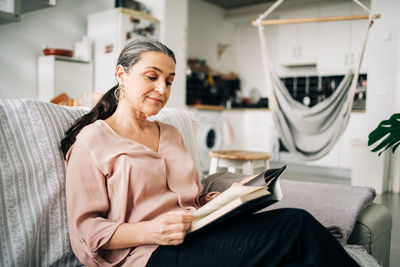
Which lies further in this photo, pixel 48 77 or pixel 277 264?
pixel 48 77

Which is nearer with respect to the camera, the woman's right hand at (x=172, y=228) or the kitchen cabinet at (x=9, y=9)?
the woman's right hand at (x=172, y=228)

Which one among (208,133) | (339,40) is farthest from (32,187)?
(339,40)

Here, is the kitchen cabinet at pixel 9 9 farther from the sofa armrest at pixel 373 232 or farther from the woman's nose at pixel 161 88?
the sofa armrest at pixel 373 232

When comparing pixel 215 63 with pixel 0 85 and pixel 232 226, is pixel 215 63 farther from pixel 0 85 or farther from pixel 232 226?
pixel 232 226

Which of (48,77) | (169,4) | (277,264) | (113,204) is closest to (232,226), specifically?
(277,264)

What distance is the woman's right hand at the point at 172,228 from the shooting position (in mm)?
Answer: 853

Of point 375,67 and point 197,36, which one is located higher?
point 197,36

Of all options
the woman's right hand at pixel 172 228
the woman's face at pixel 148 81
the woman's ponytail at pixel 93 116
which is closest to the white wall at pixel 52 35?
the woman's ponytail at pixel 93 116

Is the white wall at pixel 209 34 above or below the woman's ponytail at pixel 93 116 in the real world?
above

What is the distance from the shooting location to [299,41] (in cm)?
537

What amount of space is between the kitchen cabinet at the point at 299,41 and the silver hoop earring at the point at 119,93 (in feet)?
15.2

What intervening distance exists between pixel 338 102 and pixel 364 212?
89.1 inches

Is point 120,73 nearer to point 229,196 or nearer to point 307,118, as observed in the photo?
point 229,196

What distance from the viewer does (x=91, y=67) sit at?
3.91 meters
